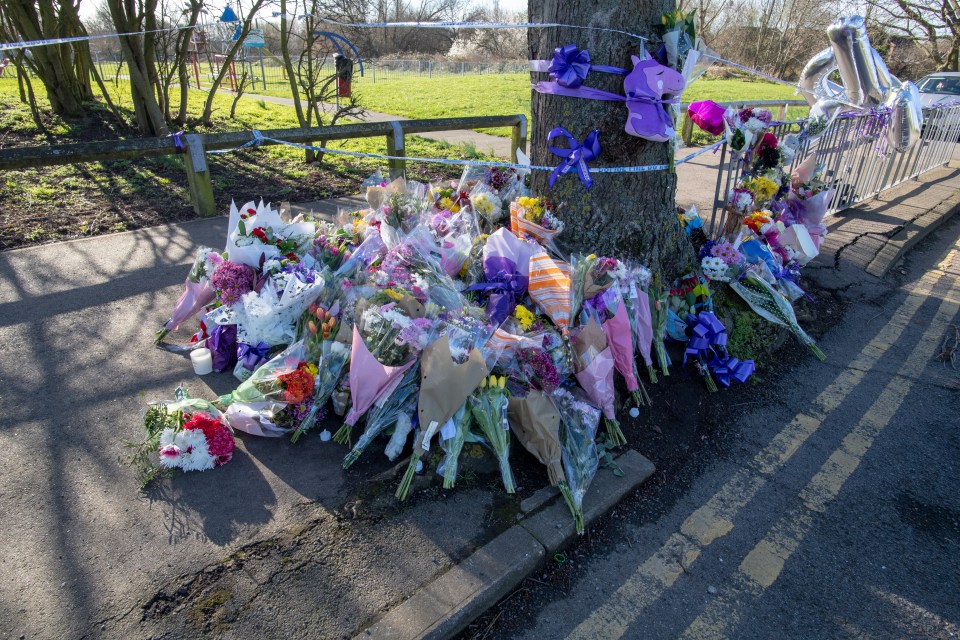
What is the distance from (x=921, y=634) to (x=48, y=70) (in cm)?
1417

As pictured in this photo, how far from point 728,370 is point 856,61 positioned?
388cm

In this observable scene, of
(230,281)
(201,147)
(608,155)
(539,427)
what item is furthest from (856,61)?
(201,147)

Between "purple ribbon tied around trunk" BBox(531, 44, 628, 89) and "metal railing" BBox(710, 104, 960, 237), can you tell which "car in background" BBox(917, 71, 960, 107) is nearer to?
"metal railing" BBox(710, 104, 960, 237)

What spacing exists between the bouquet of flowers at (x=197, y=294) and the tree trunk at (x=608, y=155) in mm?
2290

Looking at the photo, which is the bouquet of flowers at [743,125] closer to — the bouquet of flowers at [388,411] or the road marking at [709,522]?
the road marking at [709,522]

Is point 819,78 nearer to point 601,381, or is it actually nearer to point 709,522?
point 601,381

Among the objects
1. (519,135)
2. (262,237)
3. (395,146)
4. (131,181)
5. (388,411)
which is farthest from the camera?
(519,135)

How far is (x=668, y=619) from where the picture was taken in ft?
7.36

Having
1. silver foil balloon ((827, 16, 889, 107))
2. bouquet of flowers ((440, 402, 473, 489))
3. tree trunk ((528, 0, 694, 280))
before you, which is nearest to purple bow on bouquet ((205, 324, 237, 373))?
bouquet of flowers ((440, 402, 473, 489))

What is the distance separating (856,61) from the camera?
5.49 m

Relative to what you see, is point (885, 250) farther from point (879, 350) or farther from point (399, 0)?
point (399, 0)

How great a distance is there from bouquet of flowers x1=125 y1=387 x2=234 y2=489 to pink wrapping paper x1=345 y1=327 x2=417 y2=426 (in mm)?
661

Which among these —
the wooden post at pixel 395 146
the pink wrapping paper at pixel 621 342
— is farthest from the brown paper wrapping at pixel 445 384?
the wooden post at pixel 395 146

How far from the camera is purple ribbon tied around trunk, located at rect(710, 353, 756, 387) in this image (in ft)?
12.2
